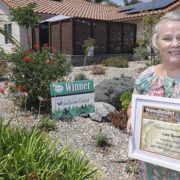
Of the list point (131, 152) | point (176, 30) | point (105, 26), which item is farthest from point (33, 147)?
point (105, 26)

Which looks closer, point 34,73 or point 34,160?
point 34,160

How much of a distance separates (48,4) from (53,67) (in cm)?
1672

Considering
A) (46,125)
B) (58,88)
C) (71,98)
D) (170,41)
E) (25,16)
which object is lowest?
(46,125)

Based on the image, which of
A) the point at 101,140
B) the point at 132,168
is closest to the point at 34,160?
the point at 132,168

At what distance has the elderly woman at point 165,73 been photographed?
1929 mm

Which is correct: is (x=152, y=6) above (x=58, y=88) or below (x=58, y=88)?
above

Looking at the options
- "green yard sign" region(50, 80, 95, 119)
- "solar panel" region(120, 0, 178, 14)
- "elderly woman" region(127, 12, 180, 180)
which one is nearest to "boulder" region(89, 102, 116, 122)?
"green yard sign" region(50, 80, 95, 119)

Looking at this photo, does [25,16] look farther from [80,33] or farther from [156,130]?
[156,130]

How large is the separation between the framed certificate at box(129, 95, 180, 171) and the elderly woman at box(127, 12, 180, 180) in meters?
0.09

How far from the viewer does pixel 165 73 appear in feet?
6.72

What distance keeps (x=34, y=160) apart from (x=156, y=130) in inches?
57.4

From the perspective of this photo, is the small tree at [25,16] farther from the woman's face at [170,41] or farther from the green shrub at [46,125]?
the woman's face at [170,41]

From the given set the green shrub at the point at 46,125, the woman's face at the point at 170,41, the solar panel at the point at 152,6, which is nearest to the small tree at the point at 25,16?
the solar panel at the point at 152,6

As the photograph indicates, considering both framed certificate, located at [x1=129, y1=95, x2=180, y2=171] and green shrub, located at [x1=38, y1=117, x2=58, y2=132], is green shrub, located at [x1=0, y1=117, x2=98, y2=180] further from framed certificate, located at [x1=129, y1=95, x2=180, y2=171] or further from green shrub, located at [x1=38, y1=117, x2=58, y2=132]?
green shrub, located at [x1=38, y1=117, x2=58, y2=132]
